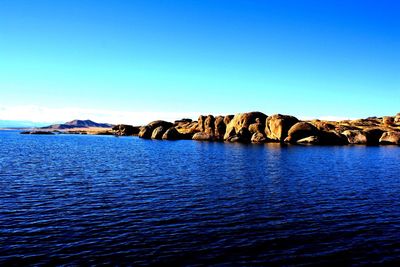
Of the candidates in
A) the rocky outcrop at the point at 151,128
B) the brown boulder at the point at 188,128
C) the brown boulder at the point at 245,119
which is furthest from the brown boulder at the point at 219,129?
the rocky outcrop at the point at 151,128

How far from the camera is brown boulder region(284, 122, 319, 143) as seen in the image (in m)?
114

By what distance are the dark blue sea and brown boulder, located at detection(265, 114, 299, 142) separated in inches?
2871

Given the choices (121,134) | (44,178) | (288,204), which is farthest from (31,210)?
(121,134)

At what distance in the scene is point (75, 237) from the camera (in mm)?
20219

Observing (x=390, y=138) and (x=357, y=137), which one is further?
(x=357, y=137)

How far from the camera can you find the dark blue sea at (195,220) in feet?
59.1

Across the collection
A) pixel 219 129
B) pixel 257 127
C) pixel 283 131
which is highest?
pixel 257 127

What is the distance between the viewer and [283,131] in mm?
115750

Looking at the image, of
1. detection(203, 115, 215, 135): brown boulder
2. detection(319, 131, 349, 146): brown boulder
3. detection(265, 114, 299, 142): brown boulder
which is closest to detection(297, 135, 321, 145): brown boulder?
detection(319, 131, 349, 146): brown boulder

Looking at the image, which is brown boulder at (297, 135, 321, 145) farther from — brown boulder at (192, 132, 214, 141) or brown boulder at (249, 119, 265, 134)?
brown boulder at (192, 132, 214, 141)

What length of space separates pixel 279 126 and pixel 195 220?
9612 cm

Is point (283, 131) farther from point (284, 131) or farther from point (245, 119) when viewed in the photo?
point (245, 119)

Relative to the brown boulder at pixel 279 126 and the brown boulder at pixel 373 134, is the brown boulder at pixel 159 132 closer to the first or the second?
the brown boulder at pixel 279 126

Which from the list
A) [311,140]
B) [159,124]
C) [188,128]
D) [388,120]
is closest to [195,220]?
[311,140]
